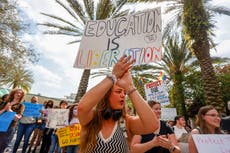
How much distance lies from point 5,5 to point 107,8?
5.48 meters

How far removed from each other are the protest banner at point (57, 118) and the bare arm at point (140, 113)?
489 centimetres

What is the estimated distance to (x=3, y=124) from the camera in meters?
3.78

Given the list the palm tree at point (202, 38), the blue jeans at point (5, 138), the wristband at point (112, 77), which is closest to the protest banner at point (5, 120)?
the blue jeans at point (5, 138)

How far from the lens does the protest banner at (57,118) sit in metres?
5.95

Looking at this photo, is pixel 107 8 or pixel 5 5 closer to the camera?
pixel 5 5

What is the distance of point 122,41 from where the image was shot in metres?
3.20

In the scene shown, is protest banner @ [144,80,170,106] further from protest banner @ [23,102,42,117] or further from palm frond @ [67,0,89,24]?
palm frond @ [67,0,89,24]

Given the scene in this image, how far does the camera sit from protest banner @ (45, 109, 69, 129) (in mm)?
5947

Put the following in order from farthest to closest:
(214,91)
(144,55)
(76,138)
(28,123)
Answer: (214,91) → (28,123) → (76,138) → (144,55)

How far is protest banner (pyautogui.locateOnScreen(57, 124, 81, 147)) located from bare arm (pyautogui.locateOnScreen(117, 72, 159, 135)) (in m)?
3.84

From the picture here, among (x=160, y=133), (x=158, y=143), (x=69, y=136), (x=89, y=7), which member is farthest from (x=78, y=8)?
(x=158, y=143)

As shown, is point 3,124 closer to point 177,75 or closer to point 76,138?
point 76,138

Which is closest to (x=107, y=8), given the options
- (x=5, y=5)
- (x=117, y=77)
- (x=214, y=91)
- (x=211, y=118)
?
(x=5, y=5)

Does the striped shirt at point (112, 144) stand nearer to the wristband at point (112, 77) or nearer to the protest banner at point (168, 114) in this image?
the wristband at point (112, 77)
